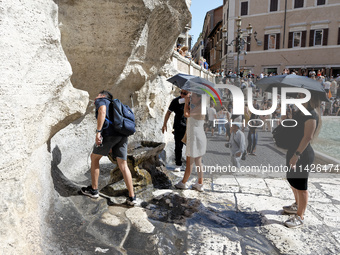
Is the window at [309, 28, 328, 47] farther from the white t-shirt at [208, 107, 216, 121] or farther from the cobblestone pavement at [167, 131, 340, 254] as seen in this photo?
the white t-shirt at [208, 107, 216, 121]

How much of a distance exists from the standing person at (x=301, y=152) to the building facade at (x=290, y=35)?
85.9 ft

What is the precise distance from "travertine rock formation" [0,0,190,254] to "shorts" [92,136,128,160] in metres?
0.50

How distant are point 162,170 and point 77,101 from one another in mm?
2027

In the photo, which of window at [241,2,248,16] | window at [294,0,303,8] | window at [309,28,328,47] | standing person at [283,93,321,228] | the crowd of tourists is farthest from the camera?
window at [241,2,248,16]

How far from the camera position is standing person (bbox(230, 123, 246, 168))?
14.5 feet

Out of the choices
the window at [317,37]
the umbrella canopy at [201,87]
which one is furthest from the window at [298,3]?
the umbrella canopy at [201,87]

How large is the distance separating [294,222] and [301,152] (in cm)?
91

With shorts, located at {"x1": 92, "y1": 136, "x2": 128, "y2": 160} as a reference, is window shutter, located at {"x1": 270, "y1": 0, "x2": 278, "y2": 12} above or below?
above

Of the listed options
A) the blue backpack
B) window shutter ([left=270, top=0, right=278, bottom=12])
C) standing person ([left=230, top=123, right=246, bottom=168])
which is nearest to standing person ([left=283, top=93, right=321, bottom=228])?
standing person ([left=230, top=123, right=246, bottom=168])

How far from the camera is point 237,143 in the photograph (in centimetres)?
446

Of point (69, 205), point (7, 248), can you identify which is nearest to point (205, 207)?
point (69, 205)

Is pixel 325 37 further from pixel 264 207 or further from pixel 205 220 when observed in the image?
Result: pixel 205 220

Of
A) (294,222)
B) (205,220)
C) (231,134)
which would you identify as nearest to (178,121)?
(231,134)

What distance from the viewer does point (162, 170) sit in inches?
197
